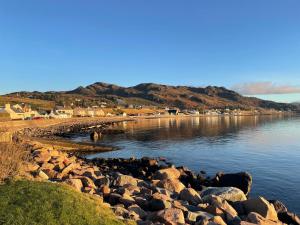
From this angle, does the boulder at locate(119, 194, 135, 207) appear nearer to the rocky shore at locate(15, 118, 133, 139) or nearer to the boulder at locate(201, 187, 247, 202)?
the boulder at locate(201, 187, 247, 202)

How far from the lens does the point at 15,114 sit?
452 ft

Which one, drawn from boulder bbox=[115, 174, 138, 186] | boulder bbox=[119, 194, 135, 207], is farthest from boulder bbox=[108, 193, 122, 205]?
boulder bbox=[115, 174, 138, 186]

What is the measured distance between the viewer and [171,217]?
1558 cm

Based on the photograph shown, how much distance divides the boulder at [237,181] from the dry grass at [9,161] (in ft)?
65.0

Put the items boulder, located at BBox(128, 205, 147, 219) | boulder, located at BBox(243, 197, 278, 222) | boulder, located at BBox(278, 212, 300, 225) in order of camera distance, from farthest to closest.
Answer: boulder, located at BBox(278, 212, 300, 225) → boulder, located at BBox(243, 197, 278, 222) → boulder, located at BBox(128, 205, 147, 219)

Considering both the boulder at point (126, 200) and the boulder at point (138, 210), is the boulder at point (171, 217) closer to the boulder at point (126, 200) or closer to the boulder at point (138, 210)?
the boulder at point (138, 210)

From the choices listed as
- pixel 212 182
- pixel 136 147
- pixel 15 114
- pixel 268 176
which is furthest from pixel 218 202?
pixel 15 114

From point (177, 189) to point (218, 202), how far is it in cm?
554

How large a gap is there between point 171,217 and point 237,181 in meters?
17.9

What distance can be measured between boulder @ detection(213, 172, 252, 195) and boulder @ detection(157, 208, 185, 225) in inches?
655

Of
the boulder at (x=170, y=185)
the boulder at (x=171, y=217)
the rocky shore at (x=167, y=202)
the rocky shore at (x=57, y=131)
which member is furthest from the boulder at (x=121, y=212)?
the rocky shore at (x=57, y=131)

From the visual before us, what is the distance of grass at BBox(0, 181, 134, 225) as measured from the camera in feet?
38.8

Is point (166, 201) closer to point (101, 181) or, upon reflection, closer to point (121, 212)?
point (121, 212)

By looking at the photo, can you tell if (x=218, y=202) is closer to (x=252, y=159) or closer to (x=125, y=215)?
(x=125, y=215)
